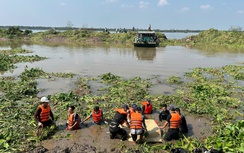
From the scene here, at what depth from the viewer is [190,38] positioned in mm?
66062

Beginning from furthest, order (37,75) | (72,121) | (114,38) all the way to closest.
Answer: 1. (114,38)
2. (37,75)
3. (72,121)

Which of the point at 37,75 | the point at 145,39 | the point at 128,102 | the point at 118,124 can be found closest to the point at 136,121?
the point at 118,124

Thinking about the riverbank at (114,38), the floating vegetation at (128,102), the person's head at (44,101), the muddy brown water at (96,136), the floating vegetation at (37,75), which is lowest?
the muddy brown water at (96,136)

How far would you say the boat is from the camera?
→ 41.2 m

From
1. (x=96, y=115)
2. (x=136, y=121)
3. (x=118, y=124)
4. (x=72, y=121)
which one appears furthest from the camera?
(x=96, y=115)

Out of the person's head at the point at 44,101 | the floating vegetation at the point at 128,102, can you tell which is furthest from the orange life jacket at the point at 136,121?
the person's head at the point at 44,101

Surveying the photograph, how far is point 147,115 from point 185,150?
3706 millimetres

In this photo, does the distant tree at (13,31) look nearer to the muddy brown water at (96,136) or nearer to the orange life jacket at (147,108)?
the muddy brown water at (96,136)

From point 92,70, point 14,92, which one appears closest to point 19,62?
point 92,70

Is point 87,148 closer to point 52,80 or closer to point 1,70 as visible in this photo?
point 52,80

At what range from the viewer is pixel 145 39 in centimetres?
4300

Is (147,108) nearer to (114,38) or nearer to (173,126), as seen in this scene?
(173,126)

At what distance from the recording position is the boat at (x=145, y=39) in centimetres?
4119

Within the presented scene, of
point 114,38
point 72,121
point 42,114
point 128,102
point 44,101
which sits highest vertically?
point 114,38
